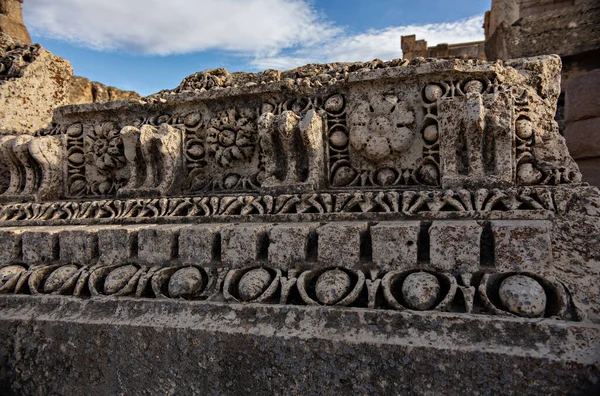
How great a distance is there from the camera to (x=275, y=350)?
1.73 metres

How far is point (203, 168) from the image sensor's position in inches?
120

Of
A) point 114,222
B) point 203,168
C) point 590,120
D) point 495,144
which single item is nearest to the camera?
point 495,144

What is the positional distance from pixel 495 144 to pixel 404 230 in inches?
33.9

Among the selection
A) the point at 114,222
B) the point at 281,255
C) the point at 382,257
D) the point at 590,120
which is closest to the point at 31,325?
the point at 114,222

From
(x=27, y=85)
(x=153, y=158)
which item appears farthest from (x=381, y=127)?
(x=27, y=85)

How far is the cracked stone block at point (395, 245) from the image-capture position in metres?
1.91

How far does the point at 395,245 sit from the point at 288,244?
1.92 feet

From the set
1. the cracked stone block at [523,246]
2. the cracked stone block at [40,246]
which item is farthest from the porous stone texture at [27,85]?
the cracked stone block at [523,246]

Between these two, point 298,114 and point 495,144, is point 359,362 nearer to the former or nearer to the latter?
point 495,144

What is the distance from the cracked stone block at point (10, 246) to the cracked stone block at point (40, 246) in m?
0.06

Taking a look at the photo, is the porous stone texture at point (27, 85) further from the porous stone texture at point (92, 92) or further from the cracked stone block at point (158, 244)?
the cracked stone block at point (158, 244)

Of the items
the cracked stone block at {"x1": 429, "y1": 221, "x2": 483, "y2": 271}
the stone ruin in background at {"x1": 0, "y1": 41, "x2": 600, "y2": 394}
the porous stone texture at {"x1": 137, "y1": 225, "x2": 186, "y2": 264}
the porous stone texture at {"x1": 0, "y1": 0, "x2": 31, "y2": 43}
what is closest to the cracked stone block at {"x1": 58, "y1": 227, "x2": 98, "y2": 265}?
the stone ruin in background at {"x1": 0, "y1": 41, "x2": 600, "y2": 394}

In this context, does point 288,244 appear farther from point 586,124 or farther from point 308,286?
point 586,124

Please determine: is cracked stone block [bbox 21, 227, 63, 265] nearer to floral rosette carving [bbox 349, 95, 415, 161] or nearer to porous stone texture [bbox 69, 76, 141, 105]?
floral rosette carving [bbox 349, 95, 415, 161]
